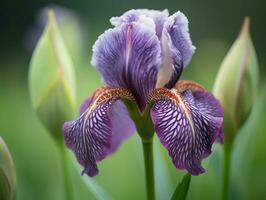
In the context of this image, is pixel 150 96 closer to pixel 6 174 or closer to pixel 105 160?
pixel 6 174

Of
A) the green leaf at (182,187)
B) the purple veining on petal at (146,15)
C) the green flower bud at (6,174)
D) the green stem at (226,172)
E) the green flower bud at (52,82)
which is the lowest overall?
the green stem at (226,172)

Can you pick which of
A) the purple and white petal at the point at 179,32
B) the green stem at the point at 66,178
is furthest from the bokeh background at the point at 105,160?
the purple and white petal at the point at 179,32

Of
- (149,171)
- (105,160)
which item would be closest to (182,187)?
(149,171)

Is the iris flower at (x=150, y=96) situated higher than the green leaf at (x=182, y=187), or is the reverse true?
the iris flower at (x=150, y=96)

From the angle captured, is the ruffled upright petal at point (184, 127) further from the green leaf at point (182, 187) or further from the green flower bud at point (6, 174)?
the green flower bud at point (6, 174)

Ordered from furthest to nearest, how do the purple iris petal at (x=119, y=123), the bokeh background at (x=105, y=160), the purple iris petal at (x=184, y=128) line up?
1. the bokeh background at (x=105, y=160)
2. the purple iris petal at (x=119, y=123)
3. the purple iris petal at (x=184, y=128)

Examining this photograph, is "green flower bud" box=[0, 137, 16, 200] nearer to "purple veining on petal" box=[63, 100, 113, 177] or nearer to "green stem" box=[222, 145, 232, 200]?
"purple veining on petal" box=[63, 100, 113, 177]

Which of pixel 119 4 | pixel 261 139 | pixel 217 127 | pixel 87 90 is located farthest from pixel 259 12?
pixel 217 127
